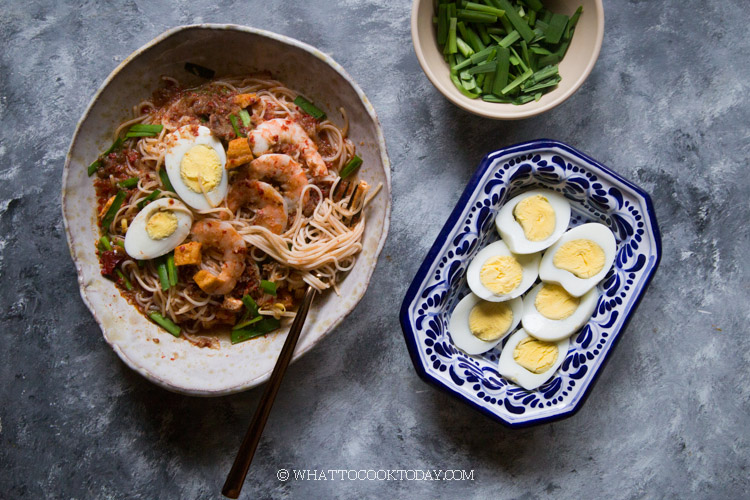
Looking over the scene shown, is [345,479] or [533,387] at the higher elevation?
[533,387]

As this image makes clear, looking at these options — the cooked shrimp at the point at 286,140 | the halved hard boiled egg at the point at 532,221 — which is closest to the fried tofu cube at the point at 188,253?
the cooked shrimp at the point at 286,140

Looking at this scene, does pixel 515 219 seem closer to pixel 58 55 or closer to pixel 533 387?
pixel 533 387

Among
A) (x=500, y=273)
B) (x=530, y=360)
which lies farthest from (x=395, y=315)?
(x=530, y=360)

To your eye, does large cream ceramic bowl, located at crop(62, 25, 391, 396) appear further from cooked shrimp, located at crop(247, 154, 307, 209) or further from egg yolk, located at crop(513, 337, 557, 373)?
egg yolk, located at crop(513, 337, 557, 373)

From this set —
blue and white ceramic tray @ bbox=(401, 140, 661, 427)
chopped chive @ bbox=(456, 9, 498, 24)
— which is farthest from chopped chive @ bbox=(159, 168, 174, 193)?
chopped chive @ bbox=(456, 9, 498, 24)

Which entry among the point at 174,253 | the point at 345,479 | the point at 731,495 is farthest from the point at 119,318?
the point at 731,495
